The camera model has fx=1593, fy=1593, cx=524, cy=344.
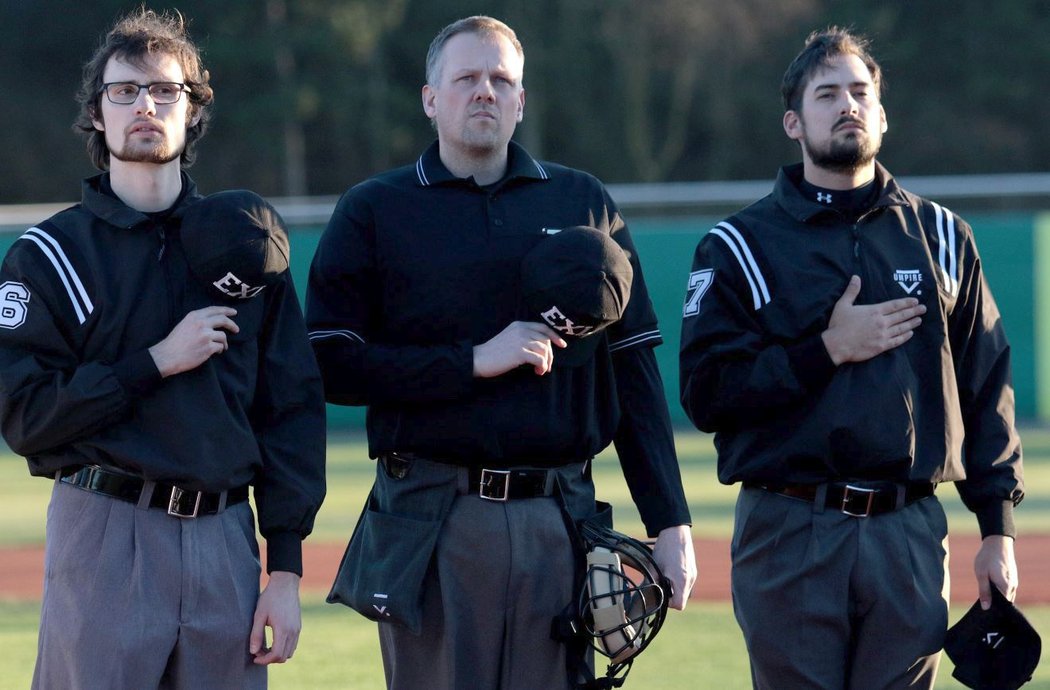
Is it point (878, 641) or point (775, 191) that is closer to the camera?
point (878, 641)

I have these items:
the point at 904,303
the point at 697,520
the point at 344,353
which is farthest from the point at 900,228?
the point at 697,520

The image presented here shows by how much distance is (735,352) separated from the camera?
4547 millimetres

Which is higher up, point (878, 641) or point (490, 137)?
point (490, 137)

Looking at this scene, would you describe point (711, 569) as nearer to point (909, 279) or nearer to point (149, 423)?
point (909, 279)

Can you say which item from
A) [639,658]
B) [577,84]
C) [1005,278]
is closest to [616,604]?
[639,658]

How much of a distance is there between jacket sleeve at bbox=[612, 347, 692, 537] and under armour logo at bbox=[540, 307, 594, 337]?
264 millimetres

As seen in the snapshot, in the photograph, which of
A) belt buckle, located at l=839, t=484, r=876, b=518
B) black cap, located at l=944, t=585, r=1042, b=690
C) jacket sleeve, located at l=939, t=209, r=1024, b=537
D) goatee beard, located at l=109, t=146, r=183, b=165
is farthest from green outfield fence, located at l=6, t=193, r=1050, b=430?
goatee beard, located at l=109, t=146, r=183, b=165

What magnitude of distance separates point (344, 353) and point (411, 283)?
260 mm

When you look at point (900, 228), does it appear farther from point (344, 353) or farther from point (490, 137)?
point (344, 353)

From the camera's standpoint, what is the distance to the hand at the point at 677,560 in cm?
425

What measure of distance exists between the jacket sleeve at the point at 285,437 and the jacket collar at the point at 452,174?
568 mm

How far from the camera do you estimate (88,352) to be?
152 inches

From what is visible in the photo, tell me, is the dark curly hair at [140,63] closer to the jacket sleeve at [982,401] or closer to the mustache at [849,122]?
the mustache at [849,122]

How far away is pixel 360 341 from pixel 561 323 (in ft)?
1.88
